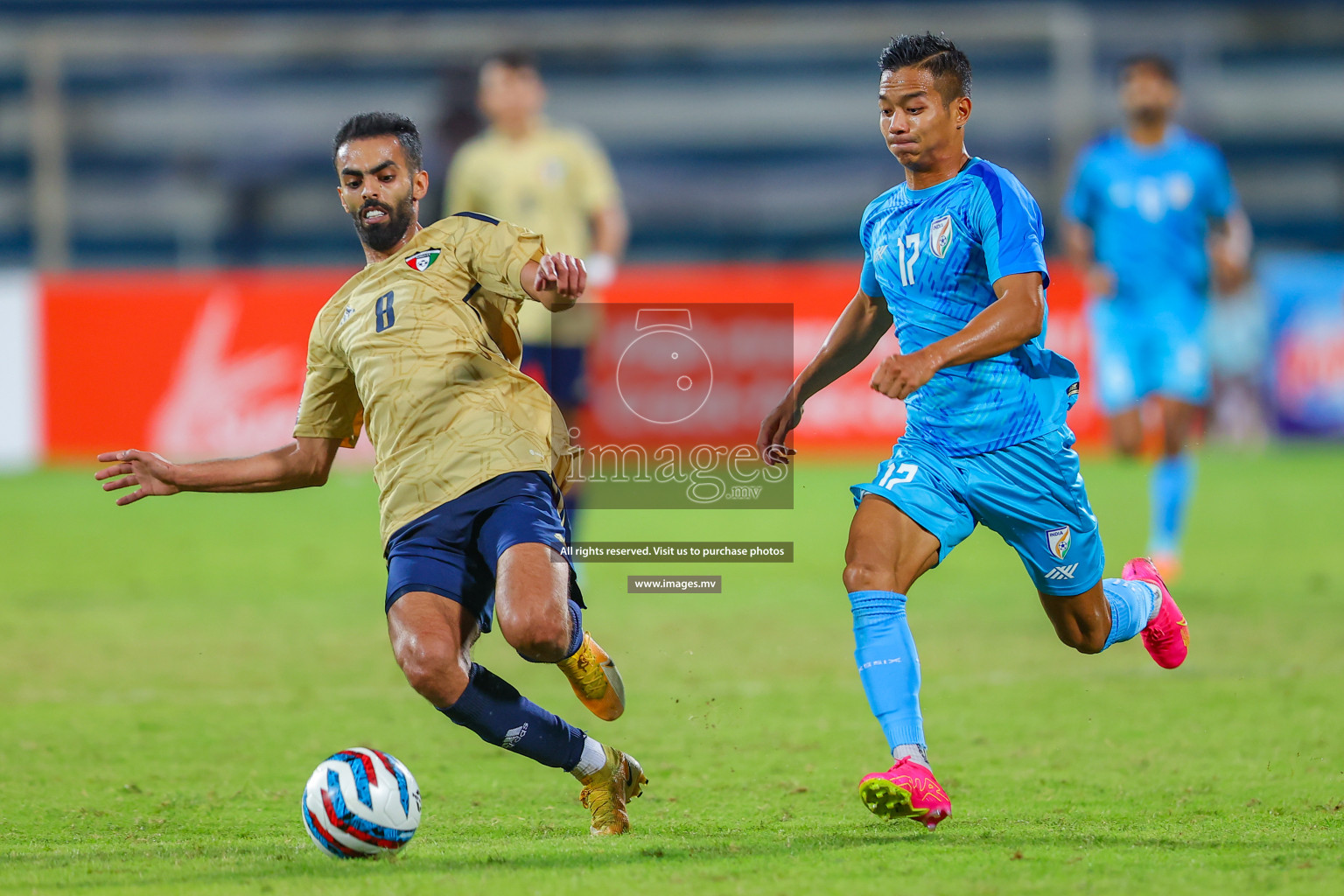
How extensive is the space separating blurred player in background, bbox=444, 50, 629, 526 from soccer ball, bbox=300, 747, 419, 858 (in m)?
4.93

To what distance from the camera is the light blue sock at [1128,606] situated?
502cm

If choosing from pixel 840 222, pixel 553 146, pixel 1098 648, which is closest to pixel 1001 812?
pixel 1098 648

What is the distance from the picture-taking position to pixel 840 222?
2041 cm

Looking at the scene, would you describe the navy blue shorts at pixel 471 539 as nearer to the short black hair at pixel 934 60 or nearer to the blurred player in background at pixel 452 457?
the blurred player in background at pixel 452 457

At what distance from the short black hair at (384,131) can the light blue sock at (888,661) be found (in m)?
1.74

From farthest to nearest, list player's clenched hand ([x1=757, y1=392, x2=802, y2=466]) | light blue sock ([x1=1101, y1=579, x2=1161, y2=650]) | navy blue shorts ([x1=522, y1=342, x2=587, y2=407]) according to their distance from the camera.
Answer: navy blue shorts ([x1=522, y1=342, x2=587, y2=407])
light blue sock ([x1=1101, y1=579, x2=1161, y2=650])
player's clenched hand ([x1=757, y1=392, x2=802, y2=466])

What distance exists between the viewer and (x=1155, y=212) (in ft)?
30.8

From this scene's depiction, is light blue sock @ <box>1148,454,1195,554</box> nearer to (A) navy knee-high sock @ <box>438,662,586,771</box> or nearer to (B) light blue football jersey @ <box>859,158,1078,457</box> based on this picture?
(B) light blue football jersey @ <box>859,158,1078,457</box>

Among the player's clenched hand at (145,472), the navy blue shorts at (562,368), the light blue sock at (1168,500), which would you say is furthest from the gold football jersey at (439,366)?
the light blue sock at (1168,500)

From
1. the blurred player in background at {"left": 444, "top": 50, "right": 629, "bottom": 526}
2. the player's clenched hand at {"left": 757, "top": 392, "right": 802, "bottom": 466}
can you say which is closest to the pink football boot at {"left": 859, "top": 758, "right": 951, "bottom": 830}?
the player's clenched hand at {"left": 757, "top": 392, "right": 802, "bottom": 466}

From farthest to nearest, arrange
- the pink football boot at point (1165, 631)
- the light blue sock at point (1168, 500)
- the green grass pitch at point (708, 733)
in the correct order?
the light blue sock at point (1168, 500), the pink football boot at point (1165, 631), the green grass pitch at point (708, 733)

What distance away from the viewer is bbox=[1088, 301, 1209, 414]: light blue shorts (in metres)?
9.25

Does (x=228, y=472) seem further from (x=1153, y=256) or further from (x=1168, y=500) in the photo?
(x=1153, y=256)

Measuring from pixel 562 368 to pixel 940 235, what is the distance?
463cm
